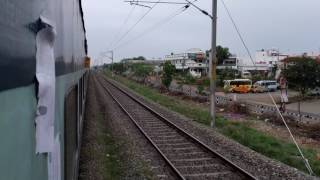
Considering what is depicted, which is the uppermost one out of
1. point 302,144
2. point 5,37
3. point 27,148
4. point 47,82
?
point 5,37

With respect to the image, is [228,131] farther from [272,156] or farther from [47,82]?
[47,82]

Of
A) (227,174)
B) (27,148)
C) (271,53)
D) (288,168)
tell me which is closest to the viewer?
(27,148)

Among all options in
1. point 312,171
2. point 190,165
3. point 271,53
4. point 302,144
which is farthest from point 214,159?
point 271,53

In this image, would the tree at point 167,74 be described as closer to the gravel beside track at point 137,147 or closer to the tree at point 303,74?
the tree at point 303,74

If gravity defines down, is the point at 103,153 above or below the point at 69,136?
below

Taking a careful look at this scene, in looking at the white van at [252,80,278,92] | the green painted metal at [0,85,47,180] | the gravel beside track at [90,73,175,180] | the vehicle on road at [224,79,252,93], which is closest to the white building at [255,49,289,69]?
the white van at [252,80,278,92]

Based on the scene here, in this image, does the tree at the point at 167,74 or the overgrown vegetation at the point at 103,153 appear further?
the tree at the point at 167,74

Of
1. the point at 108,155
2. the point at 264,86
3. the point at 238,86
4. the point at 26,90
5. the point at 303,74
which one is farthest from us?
the point at 264,86

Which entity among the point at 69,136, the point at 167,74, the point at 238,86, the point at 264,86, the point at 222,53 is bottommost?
the point at 264,86

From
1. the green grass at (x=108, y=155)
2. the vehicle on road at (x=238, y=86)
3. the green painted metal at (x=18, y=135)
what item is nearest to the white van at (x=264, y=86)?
the vehicle on road at (x=238, y=86)

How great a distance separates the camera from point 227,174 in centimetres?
1091

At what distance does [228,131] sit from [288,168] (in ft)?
23.3

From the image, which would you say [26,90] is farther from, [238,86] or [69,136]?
[238,86]

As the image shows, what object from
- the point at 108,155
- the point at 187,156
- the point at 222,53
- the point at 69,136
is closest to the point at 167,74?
the point at 108,155
